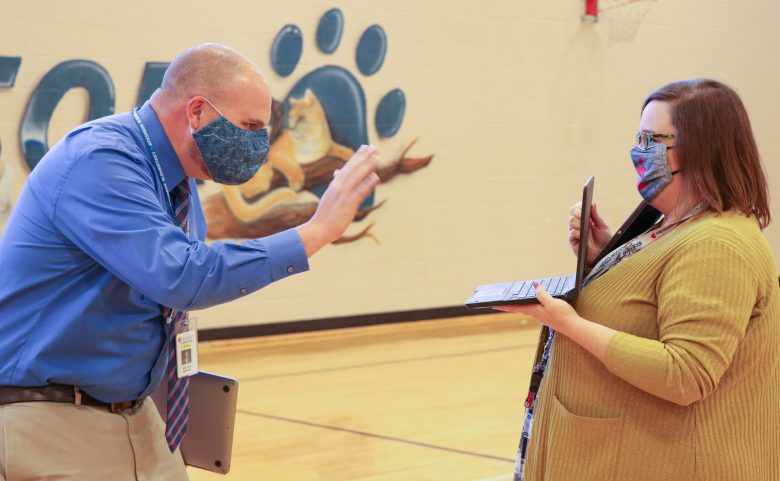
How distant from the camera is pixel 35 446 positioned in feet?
6.45

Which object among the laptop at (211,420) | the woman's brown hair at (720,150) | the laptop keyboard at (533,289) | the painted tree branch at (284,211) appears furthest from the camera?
the painted tree branch at (284,211)

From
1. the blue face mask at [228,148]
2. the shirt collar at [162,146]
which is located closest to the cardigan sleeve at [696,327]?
the blue face mask at [228,148]

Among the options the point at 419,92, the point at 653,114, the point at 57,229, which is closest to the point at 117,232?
the point at 57,229

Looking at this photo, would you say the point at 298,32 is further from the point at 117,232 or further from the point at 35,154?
the point at 117,232

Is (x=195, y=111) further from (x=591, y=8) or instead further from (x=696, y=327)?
(x=591, y=8)

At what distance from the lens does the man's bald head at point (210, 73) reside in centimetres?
208

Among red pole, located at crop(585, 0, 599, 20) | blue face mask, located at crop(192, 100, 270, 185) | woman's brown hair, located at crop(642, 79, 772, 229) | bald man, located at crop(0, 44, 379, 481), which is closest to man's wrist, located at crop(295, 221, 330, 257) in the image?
bald man, located at crop(0, 44, 379, 481)

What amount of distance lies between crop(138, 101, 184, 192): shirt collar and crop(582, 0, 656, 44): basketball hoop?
569 cm

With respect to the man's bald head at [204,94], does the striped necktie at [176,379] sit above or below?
below

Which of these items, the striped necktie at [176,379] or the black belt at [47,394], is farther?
the striped necktie at [176,379]

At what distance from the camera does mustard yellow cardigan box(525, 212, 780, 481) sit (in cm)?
182

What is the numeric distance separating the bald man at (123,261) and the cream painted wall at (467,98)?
3.81 m

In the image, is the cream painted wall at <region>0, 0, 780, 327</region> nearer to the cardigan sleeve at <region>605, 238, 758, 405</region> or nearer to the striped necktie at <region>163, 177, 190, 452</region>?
the striped necktie at <region>163, 177, 190, 452</region>

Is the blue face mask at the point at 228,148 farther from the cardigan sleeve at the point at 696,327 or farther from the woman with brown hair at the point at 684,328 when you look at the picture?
the cardigan sleeve at the point at 696,327
